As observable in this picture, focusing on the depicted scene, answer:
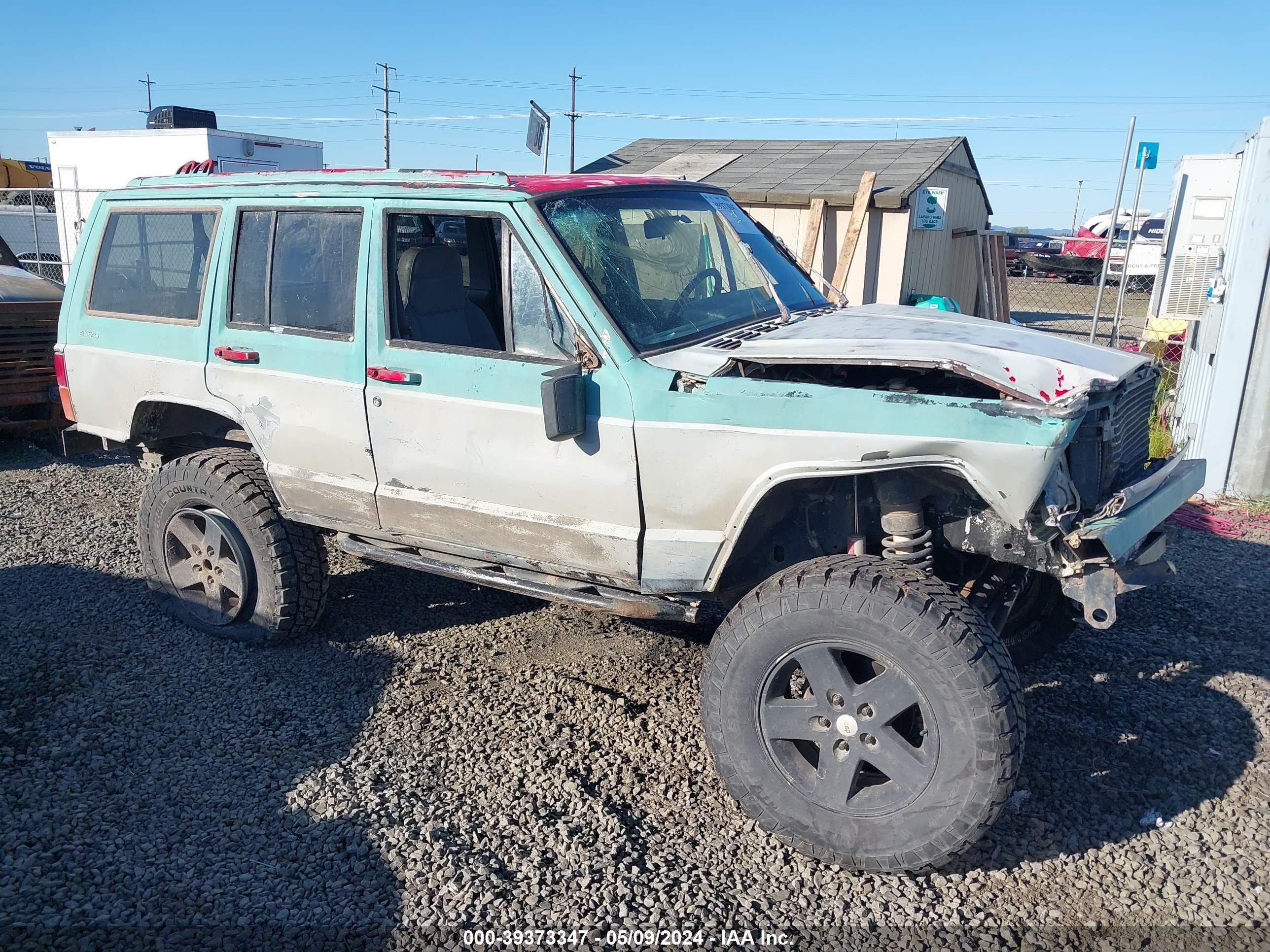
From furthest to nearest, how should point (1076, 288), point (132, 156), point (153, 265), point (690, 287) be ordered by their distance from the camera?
1. point (1076, 288)
2. point (132, 156)
3. point (153, 265)
4. point (690, 287)

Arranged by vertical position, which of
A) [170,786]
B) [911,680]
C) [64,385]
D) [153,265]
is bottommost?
[170,786]

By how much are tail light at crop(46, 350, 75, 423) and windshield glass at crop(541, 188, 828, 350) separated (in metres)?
3.03

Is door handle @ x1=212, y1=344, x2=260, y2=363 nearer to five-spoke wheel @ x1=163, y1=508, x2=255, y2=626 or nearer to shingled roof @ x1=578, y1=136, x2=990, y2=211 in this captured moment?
→ five-spoke wheel @ x1=163, y1=508, x2=255, y2=626

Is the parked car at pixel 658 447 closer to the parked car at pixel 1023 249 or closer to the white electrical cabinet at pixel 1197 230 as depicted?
the white electrical cabinet at pixel 1197 230

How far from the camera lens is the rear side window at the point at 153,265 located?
4.49 meters

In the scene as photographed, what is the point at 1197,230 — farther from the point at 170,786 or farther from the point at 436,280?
the point at 170,786

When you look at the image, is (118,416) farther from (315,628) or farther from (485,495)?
(485,495)

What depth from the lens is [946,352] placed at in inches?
120

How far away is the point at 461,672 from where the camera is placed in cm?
434

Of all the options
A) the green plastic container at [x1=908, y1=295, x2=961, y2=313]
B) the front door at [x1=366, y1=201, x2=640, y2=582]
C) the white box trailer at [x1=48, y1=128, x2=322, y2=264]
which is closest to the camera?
the front door at [x1=366, y1=201, x2=640, y2=582]

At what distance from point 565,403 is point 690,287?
3.07 ft

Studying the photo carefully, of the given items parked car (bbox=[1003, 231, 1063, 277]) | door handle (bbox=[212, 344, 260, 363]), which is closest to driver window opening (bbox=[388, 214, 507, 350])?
door handle (bbox=[212, 344, 260, 363])

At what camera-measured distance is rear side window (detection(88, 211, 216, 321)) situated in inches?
177

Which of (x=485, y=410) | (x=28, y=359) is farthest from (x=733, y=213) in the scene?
(x=28, y=359)
